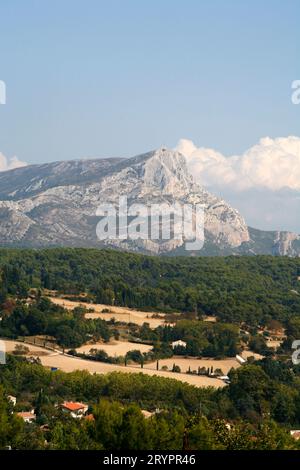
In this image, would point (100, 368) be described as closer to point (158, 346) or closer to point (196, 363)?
point (196, 363)

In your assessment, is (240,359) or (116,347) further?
(116,347)

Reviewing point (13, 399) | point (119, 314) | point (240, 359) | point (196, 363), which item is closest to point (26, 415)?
point (13, 399)

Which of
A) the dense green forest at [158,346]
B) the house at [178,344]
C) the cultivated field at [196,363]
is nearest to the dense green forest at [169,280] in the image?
the dense green forest at [158,346]

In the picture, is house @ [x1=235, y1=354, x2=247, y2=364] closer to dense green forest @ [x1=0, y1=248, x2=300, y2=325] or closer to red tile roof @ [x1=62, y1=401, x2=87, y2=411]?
dense green forest @ [x1=0, y1=248, x2=300, y2=325]

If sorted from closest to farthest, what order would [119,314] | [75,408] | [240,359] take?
1. [75,408]
2. [240,359]
3. [119,314]

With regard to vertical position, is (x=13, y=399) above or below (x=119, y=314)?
above
